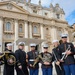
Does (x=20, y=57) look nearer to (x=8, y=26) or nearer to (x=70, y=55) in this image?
(x=70, y=55)

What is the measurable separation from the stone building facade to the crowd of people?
23979mm

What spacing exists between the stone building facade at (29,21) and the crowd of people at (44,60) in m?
24.0

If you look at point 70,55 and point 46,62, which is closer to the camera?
point 70,55

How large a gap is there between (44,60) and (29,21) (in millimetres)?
28817

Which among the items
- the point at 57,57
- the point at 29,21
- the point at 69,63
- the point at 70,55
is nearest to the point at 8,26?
the point at 29,21

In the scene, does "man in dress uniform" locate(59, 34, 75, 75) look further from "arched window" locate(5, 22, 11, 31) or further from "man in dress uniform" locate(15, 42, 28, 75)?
"arched window" locate(5, 22, 11, 31)

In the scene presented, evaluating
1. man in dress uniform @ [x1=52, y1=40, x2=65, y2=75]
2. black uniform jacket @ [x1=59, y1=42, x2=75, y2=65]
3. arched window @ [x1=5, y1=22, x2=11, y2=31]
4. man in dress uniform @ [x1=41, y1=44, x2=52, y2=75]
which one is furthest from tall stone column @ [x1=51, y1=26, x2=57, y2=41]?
black uniform jacket @ [x1=59, y1=42, x2=75, y2=65]

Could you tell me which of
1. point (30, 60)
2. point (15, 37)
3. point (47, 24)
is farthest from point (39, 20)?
point (30, 60)

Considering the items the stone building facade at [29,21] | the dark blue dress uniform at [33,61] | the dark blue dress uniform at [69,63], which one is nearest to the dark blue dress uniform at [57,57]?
the dark blue dress uniform at [69,63]

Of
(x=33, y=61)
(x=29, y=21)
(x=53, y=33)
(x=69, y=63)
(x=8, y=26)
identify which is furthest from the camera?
(x=53, y=33)

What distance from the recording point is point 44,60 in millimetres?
7039

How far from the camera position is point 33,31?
36.4 metres

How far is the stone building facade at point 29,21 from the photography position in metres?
32.4

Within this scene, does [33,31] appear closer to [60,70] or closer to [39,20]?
[39,20]
